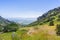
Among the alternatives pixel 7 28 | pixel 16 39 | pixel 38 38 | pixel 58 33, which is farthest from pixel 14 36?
pixel 7 28

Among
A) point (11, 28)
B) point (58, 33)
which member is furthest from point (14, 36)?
point (11, 28)

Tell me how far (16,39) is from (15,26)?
4297 cm

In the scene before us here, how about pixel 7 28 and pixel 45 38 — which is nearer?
pixel 45 38

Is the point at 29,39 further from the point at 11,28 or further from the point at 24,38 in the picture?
the point at 11,28

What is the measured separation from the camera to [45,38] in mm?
39219

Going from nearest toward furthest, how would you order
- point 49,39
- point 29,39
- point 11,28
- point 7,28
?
point 49,39 < point 29,39 < point 11,28 < point 7,28

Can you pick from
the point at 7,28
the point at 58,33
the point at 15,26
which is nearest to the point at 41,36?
the point at 58,33

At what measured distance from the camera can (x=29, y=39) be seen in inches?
1748

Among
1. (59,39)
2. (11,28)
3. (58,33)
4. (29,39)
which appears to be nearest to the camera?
(59,39)

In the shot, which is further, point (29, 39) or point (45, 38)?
point (29, 39)

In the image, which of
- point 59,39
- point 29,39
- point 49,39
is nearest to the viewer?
point 49,39

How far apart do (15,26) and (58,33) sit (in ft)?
121

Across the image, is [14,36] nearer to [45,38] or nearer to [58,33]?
[45,38]

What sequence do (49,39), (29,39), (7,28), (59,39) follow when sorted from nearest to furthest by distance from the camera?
(49,39)
(59,39)
(29,39)
(7,28)
